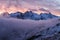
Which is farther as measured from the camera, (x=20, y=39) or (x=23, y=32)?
(x=23, y=32)

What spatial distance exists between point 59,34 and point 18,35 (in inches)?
617

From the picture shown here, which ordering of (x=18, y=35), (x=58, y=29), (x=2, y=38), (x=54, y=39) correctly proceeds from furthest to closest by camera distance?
(x=18, y=35)
(x=2, y=38)
(x=58, y=29)
(x=54, y=39)

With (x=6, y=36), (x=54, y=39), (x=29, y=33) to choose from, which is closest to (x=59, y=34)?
(x=54, y=39)

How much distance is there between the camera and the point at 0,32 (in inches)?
1855

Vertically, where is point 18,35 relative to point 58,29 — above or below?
below

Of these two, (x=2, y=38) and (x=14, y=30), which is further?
(x=14, y=30)

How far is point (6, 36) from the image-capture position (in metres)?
48.1

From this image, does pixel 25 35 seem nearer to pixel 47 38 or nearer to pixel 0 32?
pixel 0 32

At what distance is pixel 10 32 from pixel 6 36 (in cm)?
397

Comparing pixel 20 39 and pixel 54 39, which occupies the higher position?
pixel 54 39

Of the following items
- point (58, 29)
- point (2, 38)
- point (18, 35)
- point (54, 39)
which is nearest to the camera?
point (54, 39)

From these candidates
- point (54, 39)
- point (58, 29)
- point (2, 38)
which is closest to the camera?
point (54, 39)

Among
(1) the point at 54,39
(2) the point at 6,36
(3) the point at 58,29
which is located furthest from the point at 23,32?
(1) the point at 54,39

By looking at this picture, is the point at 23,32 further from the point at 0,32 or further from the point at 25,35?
the point at 0,32
